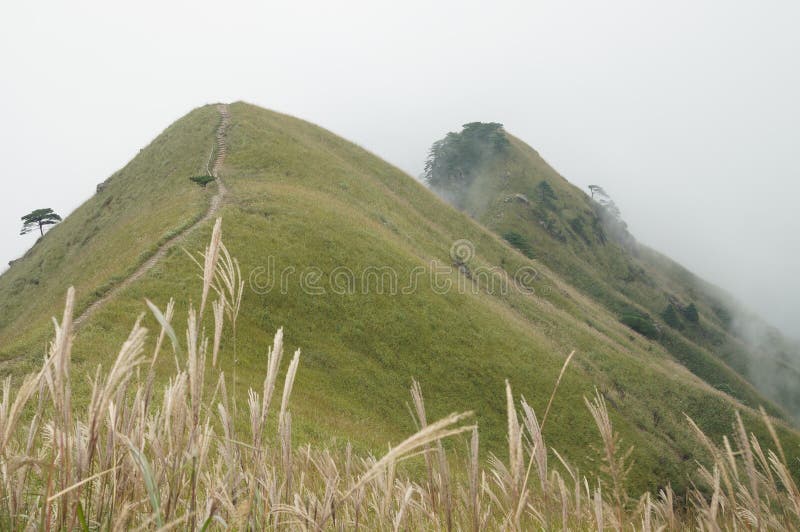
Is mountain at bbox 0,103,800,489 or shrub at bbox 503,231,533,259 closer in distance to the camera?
mountain at bbox 0,103,800,489

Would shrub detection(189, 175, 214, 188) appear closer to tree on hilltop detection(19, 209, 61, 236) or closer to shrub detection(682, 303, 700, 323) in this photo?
tree on hilltop detection(19, 209, 61, 236)

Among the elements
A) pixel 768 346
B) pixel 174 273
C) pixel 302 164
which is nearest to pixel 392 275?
pixel 174 273

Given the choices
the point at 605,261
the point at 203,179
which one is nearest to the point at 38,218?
the point at 203,179

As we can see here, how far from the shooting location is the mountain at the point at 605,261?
284 ft

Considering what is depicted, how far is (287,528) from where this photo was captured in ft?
7.02

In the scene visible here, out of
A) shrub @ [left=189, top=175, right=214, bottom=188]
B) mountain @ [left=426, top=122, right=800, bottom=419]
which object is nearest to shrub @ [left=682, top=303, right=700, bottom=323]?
mountain @ [left=426, top=122, right=800, bottom=419]

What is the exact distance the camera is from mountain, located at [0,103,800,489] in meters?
19.0

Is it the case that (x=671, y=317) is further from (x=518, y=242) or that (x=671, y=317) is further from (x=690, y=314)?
(x=518, y=242)

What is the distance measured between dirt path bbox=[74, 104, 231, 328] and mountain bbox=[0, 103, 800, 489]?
0.16 m

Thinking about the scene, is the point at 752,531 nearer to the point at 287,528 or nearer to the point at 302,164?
the point at 287,528

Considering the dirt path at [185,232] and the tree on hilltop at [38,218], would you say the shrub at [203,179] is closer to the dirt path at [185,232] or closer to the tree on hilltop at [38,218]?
the dirt path at [185,232]

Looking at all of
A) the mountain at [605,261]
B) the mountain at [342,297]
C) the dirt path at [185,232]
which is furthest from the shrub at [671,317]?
the dirt path at [185,232]

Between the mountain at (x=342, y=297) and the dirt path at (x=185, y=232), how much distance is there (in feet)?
0.54

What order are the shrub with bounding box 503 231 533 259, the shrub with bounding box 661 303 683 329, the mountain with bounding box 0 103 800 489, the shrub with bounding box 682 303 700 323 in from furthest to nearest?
the shrub with bounding box 682 303 700 323
the shrub with bounding box 661 303 683 329
the shrub with bounding box 503 231 533 259
the mountain with bounding box 0 103 800 489
